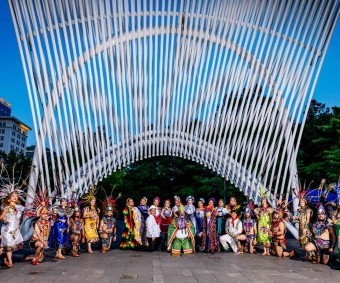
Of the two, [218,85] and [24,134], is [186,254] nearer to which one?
[218,85]

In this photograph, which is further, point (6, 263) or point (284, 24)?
point (284, 24)

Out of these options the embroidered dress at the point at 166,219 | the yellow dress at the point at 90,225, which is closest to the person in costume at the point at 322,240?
the embroidered dress at the point at 166,219

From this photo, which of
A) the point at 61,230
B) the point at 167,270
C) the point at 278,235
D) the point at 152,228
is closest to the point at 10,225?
the point at 61,230

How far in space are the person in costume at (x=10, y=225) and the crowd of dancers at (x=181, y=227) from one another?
26mm

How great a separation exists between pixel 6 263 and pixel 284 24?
9.19 metres

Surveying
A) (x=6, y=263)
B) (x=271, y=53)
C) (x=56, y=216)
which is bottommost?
(x=6, y=263)

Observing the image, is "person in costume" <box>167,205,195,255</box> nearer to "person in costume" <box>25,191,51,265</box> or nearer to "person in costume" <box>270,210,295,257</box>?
"person in costume" <box>270,210,295,257</box>

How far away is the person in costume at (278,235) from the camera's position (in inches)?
349

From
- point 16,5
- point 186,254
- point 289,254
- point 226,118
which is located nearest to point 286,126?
point 226,118

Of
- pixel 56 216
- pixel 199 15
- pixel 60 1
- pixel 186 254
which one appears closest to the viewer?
pixel 56 216

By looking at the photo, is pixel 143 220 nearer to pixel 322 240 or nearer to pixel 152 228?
pixel 152 228

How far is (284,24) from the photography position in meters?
10.9

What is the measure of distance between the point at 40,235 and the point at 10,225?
0.63 m

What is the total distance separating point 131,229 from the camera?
9.62m
